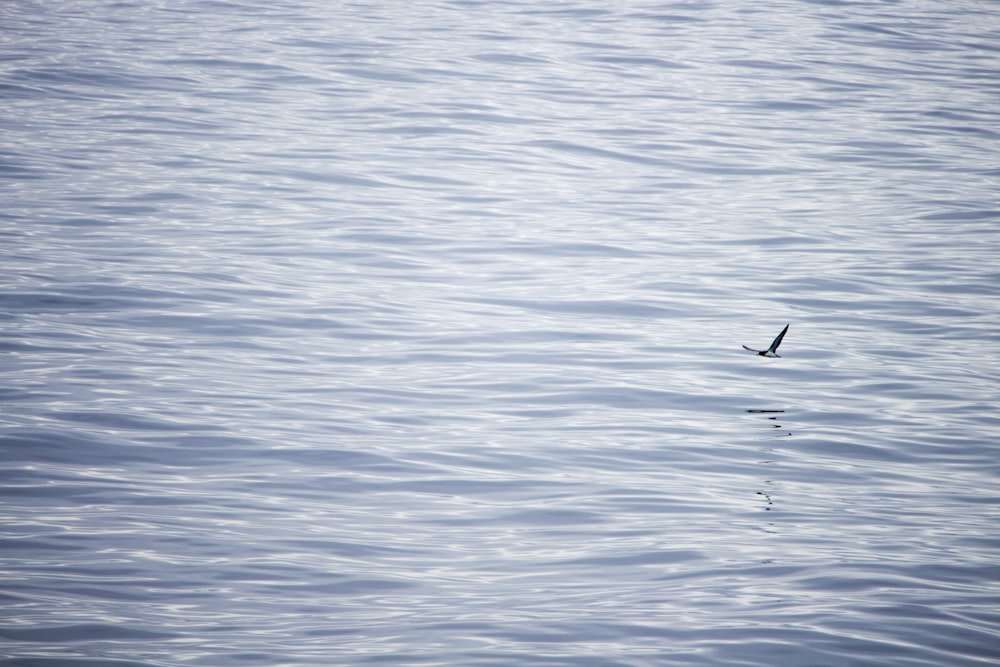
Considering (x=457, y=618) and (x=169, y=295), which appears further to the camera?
(x=169, y=295)

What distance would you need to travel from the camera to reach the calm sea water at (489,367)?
6543 mm

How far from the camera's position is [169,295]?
12258mm

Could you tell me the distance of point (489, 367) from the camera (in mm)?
10992

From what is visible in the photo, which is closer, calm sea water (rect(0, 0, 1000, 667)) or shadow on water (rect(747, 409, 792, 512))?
calm sea water (rect(0, 0, 1000, 667))

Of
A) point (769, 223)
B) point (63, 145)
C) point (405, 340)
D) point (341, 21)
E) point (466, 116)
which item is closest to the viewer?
point (405, 340)

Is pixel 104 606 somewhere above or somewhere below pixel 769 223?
above

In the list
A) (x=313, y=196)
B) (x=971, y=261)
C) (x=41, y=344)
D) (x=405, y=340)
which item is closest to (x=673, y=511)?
(x=405, y=340)

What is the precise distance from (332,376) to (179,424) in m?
1.72

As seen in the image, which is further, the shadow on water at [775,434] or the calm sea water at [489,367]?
the shadow on water at [775,434]

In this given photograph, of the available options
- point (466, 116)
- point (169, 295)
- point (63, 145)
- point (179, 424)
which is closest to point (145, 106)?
point (63, 145)

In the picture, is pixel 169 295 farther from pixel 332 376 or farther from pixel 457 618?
pixel 457 618

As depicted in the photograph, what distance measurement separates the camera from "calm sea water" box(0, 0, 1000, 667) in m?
6.54

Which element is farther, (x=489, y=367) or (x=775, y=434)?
(x=489, y=367)

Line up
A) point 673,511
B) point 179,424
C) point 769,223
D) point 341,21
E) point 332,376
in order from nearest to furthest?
point 673,511
point 179,424
point 332,376
point 769,223
point 341,21
